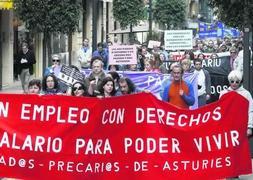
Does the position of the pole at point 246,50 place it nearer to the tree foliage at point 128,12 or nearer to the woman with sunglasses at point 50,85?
the woman with sunglasses at point 50,85

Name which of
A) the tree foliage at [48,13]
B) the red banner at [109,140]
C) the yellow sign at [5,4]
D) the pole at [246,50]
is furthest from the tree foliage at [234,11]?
the yellow sign at [5,4]

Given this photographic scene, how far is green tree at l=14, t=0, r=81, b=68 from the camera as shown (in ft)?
60.8

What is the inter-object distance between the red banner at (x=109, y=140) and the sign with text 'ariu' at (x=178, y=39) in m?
12.6

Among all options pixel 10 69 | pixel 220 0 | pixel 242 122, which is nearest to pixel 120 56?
pixel 220 0

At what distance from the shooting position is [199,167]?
8.18 metres

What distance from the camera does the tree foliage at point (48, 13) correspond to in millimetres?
18531

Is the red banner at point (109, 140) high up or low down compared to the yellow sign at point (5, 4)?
down

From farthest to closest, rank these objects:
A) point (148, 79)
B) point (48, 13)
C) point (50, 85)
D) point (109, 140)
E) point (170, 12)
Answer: point (170, 12) → point (48, 13) → point (148, 79) → point (50, 85) → point (109, 140)

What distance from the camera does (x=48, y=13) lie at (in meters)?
18.5

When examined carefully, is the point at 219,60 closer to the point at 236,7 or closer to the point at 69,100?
the point at 236,7

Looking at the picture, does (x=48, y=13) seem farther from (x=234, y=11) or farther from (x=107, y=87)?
(x=107, y=87)

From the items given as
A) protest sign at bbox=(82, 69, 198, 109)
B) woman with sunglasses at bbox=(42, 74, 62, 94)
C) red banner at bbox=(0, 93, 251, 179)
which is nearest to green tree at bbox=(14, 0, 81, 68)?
protest sign at bbox=(82, 69, 198, 109)

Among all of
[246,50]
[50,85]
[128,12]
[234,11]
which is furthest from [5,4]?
[128,12]

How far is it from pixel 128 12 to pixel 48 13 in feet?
83.3
